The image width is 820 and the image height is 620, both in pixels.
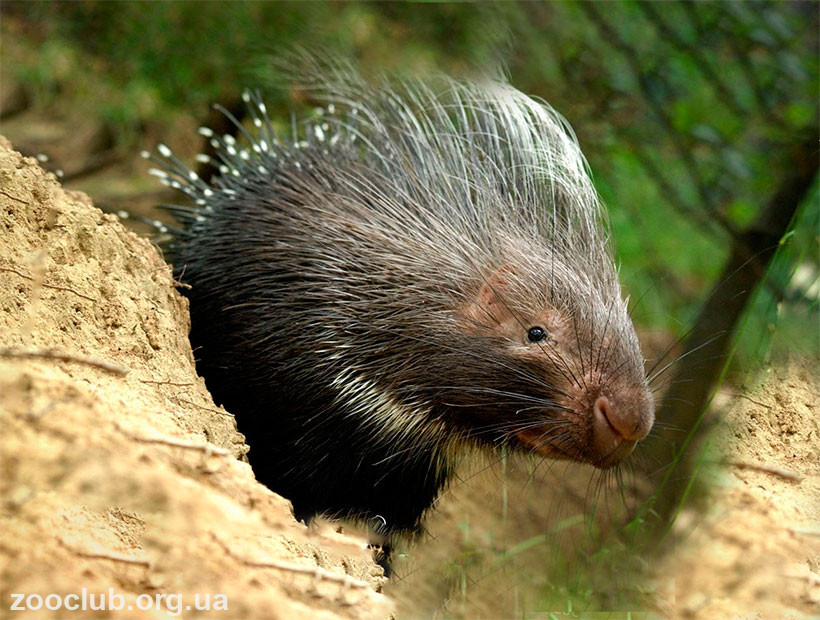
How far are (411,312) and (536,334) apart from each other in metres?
0.41

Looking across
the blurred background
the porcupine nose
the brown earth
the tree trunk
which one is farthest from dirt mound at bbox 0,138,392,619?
the tree trunk

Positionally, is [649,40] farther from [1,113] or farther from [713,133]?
[1,113]

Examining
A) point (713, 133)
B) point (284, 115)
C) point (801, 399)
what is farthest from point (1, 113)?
point (801, 399)

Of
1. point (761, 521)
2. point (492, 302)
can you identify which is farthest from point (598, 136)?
point (761, 521)

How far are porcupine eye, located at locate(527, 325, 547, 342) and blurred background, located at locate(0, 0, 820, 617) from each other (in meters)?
0.45

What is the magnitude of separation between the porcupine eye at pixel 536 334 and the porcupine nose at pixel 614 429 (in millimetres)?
277

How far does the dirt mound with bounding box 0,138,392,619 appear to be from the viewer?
1.74 m

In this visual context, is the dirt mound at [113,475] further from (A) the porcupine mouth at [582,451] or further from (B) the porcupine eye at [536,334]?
(B) the porcupine eye at [536,334]

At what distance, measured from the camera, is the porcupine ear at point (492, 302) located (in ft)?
9.39

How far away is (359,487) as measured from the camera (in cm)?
310

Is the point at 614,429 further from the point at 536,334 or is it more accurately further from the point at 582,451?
the point at 536,334

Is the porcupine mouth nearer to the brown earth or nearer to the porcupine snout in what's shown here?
the porcupine snout

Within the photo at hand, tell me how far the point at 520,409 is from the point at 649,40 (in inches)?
117

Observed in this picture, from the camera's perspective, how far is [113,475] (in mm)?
1837
